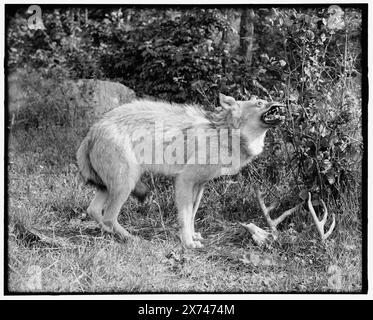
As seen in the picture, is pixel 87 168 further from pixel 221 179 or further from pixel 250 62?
pixel 250 62

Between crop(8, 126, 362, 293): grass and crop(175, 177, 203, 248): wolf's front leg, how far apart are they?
0.14 metres

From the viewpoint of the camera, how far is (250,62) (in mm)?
9008

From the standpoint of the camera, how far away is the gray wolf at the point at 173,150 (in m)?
6.02

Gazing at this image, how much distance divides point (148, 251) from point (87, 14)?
7.42 meters

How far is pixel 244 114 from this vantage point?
→ 610 centimetres

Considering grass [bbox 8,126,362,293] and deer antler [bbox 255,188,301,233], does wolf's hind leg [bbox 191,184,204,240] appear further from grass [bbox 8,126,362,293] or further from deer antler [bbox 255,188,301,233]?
deer antler [bbox 255,188,301,233]

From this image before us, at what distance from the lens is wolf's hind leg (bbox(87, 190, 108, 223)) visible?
6.25 m

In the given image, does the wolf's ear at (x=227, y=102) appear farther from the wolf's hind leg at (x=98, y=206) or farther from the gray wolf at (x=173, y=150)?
the wolf's hind leg at (x=98, y=206)

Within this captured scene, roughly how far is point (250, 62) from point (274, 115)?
10.5 ft

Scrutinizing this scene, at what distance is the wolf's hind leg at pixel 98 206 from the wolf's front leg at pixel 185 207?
0.93 metres

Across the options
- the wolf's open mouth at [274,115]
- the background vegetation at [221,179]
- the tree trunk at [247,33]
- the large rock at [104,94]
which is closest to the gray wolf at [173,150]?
the wolf's open mouth at [274,115]

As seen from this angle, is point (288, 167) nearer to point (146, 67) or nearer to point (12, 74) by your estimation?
point (146, 67)

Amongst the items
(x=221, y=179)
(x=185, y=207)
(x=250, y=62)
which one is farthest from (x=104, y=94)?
(x=185, y=207)

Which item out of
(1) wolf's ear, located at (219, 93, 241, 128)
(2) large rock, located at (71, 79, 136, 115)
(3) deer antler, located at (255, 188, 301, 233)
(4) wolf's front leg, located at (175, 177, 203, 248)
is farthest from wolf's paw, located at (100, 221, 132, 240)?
(2) large rock, located at (71, 79, 136, 115)
